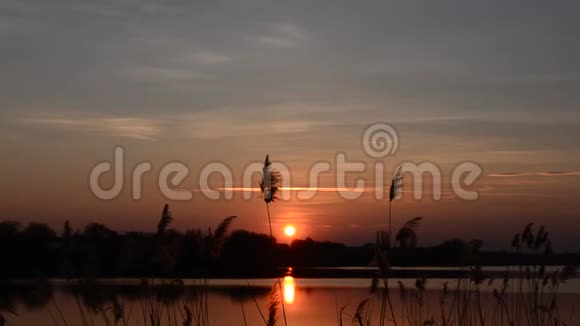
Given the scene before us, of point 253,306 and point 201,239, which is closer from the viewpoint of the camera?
point 201,239

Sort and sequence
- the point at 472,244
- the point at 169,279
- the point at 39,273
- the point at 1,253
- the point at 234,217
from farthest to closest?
the point at 1,253 → the point at 472,244 → the point at 169,279 → the point at 39,273 → the point at 234,217

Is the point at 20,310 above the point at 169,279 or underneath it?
underneath

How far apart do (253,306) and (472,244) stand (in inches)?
729

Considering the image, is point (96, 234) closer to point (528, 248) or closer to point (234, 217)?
point (234, 217)

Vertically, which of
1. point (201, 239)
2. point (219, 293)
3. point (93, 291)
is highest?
point (201, 239)

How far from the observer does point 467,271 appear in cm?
1019

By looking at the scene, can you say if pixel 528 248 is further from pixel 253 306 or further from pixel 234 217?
pixel 253 306

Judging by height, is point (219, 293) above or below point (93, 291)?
below

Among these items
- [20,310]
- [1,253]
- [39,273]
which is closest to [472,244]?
[39,273]

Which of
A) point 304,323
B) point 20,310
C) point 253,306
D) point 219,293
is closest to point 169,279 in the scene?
point 304,323

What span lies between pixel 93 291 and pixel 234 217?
1832mm

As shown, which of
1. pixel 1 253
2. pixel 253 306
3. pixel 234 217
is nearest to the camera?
pixel 234 217

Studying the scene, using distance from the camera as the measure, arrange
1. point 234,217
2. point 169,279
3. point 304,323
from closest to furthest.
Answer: point 234,217 → point 169,279 → point 304,323

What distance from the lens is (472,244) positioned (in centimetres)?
1002
